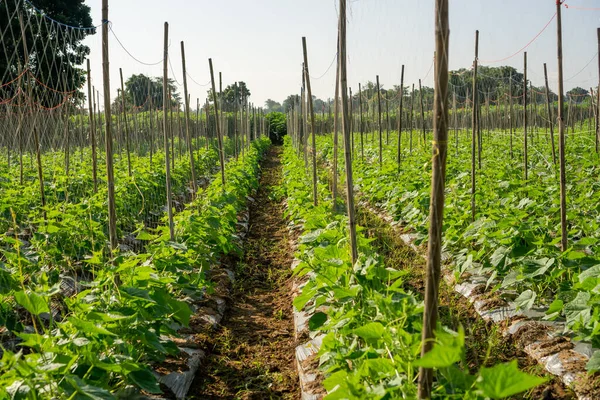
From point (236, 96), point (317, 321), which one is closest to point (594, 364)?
point (317, 321)

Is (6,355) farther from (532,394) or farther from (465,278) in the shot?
(465,278)

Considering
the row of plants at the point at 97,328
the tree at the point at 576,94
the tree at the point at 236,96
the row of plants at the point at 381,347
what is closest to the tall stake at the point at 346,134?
the row of plants at the point at 381,347

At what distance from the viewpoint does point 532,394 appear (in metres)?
3.12

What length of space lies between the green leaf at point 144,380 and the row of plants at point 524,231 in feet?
6.11

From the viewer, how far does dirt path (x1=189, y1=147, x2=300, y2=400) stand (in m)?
3.84

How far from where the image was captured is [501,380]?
5.44 ft

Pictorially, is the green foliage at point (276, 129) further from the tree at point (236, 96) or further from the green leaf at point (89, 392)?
the green leaf at point (89, 392)

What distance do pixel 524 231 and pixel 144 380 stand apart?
3164mm

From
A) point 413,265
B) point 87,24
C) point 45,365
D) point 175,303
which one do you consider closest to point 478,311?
point 413,265

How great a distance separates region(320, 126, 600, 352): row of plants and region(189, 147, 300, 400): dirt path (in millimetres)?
1748

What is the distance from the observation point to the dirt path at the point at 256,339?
384 cm

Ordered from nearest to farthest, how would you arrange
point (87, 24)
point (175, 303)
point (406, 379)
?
point (406, 379) < point (175, 303) < point (87, 24)

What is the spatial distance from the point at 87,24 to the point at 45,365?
3054 centimetres

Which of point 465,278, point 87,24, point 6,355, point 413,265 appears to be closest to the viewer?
point 6,355
